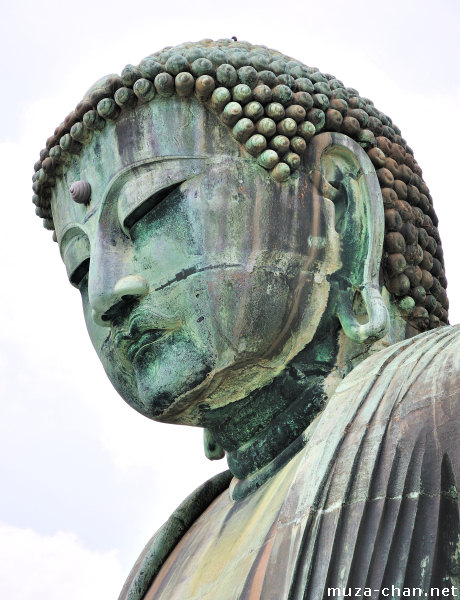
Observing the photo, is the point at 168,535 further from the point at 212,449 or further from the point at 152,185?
the point at 152,185

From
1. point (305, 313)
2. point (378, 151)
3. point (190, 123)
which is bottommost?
point (305, 313)

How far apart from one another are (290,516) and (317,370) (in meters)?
1.31

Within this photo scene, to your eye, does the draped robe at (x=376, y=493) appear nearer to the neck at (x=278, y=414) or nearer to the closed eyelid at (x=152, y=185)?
the neck at (x=278, y=414)

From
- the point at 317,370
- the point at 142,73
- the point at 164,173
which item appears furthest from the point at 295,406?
the point at 142,73

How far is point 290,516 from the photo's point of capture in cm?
696

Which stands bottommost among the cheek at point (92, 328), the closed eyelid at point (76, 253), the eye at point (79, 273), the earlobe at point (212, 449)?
the earlobe at point (212, 449)

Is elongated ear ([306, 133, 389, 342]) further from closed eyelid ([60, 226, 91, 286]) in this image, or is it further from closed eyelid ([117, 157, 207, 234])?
closed eyelid ([60, 226, 91, 286])

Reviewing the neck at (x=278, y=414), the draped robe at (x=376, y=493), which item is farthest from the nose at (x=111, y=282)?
the draped robe at (x=376, y=493)

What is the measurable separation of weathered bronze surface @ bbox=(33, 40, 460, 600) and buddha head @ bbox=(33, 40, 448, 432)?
0.4 inches

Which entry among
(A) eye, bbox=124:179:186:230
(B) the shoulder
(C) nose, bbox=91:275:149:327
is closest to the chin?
(C) nose, bbox=91:275:149:327

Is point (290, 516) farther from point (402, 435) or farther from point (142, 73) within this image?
point (142, 73)

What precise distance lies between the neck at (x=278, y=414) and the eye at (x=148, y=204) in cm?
109

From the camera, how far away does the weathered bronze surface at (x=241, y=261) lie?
797 cm

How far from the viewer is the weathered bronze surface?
26.2 feet
